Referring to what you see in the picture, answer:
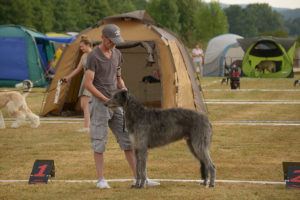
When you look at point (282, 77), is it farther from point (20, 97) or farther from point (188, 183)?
point (188, 183)

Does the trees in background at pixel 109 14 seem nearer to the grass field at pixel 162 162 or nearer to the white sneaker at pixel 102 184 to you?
the grass field at pixel 162 162

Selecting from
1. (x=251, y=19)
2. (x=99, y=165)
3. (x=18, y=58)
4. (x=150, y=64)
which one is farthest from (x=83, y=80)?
(x=251, y=19)

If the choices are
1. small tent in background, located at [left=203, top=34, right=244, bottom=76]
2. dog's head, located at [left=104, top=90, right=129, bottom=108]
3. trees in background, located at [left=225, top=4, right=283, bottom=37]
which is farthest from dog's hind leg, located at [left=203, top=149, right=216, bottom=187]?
trees in background, located at [left=225, top=4, right=283, bottom=37]

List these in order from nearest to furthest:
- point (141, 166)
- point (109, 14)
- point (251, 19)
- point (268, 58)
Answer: point (141, 166)
point (268, 58)
point (109, 14)
point (251, 19)

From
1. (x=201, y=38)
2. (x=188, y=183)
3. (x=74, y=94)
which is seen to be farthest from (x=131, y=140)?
(x=201, y=38)

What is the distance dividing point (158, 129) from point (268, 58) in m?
27.8

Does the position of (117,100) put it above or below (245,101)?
above

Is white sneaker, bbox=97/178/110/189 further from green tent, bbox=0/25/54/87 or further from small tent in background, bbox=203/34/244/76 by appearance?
small tent in background, bbox=203/34/244/76

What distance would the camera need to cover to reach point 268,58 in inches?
1303

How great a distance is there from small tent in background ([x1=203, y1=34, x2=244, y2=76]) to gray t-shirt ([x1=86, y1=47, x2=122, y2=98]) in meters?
28.6

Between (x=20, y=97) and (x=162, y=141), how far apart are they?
242 inches

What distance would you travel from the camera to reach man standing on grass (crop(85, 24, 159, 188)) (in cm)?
634

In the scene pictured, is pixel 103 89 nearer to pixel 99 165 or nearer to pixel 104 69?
pixel 104 69

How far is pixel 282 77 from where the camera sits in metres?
33.1
